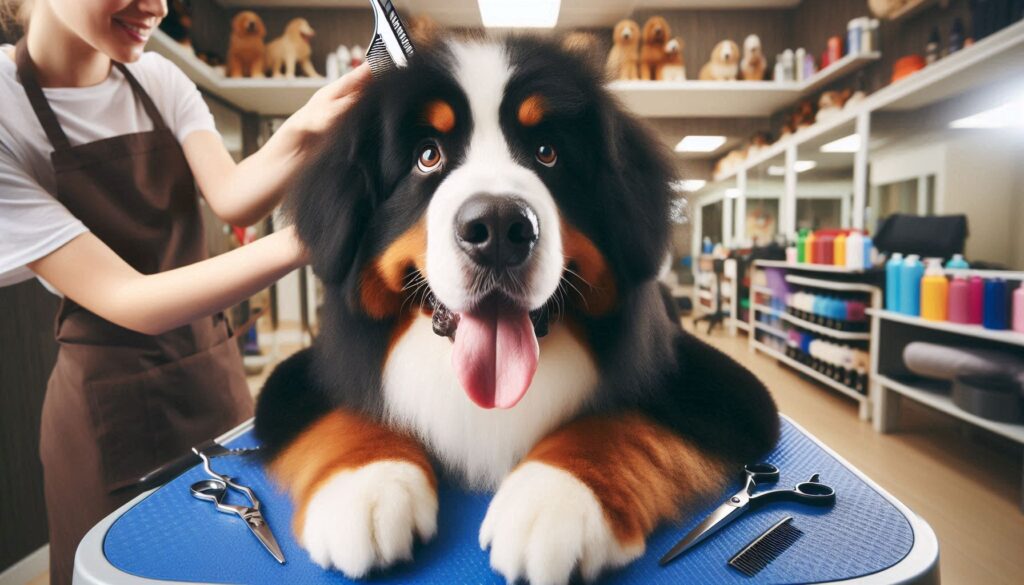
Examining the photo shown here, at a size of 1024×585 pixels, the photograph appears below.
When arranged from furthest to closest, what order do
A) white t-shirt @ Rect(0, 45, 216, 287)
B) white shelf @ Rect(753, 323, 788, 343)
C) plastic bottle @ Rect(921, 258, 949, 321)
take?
white shelf @ Rect(753, 323, 788, 343), plastic bottle @ Rect(921, 258, 949, 321), white t-shirt @ Rect(0, 45, 216, 287)

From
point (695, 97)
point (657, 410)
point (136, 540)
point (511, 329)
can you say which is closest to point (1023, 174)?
point (695, 97)

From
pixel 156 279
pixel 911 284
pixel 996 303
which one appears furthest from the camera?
pixel 911 284

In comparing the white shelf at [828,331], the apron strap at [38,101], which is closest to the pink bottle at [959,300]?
the white shelf at [828,331]

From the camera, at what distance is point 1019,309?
7.14 ft

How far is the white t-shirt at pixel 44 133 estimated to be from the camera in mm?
903

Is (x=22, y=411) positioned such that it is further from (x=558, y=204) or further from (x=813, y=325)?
(x=813, y=325)

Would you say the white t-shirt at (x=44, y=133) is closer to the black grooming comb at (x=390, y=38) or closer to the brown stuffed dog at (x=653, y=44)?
the black grooming comb at (x=390, y=38)

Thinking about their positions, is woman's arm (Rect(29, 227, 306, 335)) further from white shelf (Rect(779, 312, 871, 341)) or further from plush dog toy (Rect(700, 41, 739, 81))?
plush dog toy (Rect(700, 41, 739, 81))

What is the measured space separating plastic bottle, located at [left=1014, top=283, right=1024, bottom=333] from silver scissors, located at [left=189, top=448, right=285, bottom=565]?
9.33ft

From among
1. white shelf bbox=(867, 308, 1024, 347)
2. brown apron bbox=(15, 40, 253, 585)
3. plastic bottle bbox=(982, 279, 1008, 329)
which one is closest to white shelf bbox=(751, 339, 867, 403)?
white shelf bbox=(867, 308, 1024, 347)

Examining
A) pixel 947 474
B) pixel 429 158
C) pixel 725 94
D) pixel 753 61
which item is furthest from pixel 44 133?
pixel 753 61

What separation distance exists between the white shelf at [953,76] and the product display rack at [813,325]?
106 centimetres

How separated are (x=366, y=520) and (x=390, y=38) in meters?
0.68

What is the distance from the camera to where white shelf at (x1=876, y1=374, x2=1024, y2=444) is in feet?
7.04
